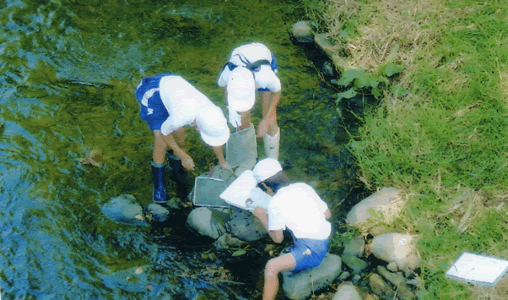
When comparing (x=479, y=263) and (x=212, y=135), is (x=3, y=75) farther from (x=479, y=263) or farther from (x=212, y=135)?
(x=479, y=263)

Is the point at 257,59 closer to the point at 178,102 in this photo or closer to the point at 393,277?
the point at 178,102

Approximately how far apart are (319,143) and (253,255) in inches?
54.2

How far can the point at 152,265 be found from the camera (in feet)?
11.4

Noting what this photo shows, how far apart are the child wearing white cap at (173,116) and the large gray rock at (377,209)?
3.73 ft

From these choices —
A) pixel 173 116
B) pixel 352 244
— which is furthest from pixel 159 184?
pixel 352 244

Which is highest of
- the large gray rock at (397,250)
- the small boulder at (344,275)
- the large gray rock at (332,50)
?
the large gray rock at (332,50)

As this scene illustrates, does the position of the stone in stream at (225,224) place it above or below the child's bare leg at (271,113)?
below

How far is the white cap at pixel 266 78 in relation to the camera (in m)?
3.54

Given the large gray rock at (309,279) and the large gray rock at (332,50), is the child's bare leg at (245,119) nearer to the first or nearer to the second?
the large gray rock at (309,279)

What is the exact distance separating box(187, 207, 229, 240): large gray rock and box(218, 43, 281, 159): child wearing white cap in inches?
28.8

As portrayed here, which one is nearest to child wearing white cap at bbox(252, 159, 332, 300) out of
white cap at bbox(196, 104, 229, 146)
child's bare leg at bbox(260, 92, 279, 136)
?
white cap at bbox(196, 104, 229, 146)

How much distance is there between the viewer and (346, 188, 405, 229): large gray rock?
355cm

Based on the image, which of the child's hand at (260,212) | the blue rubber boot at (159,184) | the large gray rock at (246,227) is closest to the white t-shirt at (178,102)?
the blue rubber boot at (159,184)

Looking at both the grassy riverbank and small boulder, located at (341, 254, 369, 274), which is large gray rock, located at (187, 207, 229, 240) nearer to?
small boulder, located at (341, 254, 369, 274)
